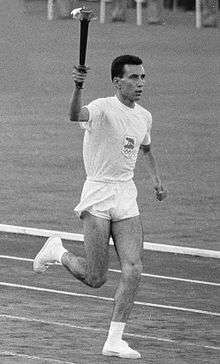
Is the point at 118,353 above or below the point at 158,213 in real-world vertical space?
above

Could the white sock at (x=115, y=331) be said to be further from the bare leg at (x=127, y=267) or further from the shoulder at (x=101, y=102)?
the shoulder at (x=101, y=102)

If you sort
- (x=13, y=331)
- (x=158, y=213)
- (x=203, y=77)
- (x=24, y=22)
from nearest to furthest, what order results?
1. (x=13, y=331)
2. (x=158, y=213)
3. (x=203, y=77)
4. (x=24, y=22)

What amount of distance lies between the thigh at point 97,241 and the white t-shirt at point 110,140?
36 cm

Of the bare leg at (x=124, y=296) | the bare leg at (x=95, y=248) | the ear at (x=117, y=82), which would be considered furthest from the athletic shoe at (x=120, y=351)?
the ear at (x=117, y=82)

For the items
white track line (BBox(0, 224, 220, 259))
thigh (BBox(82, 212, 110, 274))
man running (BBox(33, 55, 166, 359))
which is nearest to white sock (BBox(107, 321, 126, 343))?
man running (BBox(33, 55, 166, 359))

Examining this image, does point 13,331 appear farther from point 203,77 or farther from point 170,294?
point 203,77

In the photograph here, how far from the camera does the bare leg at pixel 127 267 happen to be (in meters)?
12.9

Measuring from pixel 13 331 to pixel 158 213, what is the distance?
9.14 meters

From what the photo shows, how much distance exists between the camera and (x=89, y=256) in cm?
1322

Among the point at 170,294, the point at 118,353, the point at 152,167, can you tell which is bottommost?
the point at 170,294

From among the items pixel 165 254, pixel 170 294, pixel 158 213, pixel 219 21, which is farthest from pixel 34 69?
pixel 170 294

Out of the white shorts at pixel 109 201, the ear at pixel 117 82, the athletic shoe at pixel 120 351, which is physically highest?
the ear at pixel 117 82

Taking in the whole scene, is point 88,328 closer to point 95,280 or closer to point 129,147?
point 95,280

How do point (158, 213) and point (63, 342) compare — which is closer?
point (63, 342)
